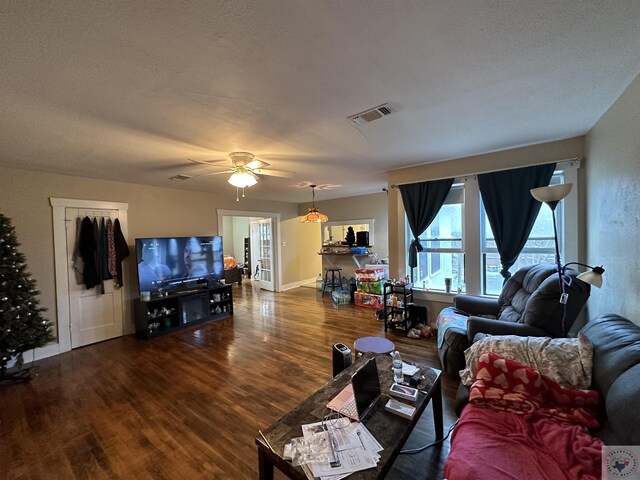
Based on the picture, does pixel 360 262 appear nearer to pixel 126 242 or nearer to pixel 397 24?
pixel 126 242

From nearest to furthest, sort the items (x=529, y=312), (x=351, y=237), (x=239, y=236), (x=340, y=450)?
(x=340, y=450) → (x=529, y=312) → (x=351, y=237) → (x=239, y=236)

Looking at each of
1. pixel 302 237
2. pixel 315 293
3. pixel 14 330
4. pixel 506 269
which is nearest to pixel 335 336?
pixel 506 269

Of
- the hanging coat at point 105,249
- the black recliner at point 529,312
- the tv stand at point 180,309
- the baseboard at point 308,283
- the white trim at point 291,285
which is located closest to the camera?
the black recliner at point 529,312

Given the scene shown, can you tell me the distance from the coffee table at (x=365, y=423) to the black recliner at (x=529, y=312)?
83 cm

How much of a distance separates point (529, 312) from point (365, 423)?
179 cm

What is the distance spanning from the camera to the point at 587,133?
2668mm

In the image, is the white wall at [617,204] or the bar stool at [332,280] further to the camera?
the bar stool at [332,280]

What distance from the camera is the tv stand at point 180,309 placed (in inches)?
160

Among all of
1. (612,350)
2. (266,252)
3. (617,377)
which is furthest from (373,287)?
(617,377)

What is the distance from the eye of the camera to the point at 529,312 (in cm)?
222

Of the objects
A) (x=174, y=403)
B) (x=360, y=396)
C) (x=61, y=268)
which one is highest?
(x=61, y=268)

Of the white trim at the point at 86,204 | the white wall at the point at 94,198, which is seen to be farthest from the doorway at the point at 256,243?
the white trim at the point at 86,204

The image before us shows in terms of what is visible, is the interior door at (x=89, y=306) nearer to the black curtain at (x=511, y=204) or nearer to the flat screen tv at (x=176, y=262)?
the flat screen tv at (x=176, y=262)

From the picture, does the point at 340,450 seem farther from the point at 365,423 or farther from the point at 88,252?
the point at 88,252
